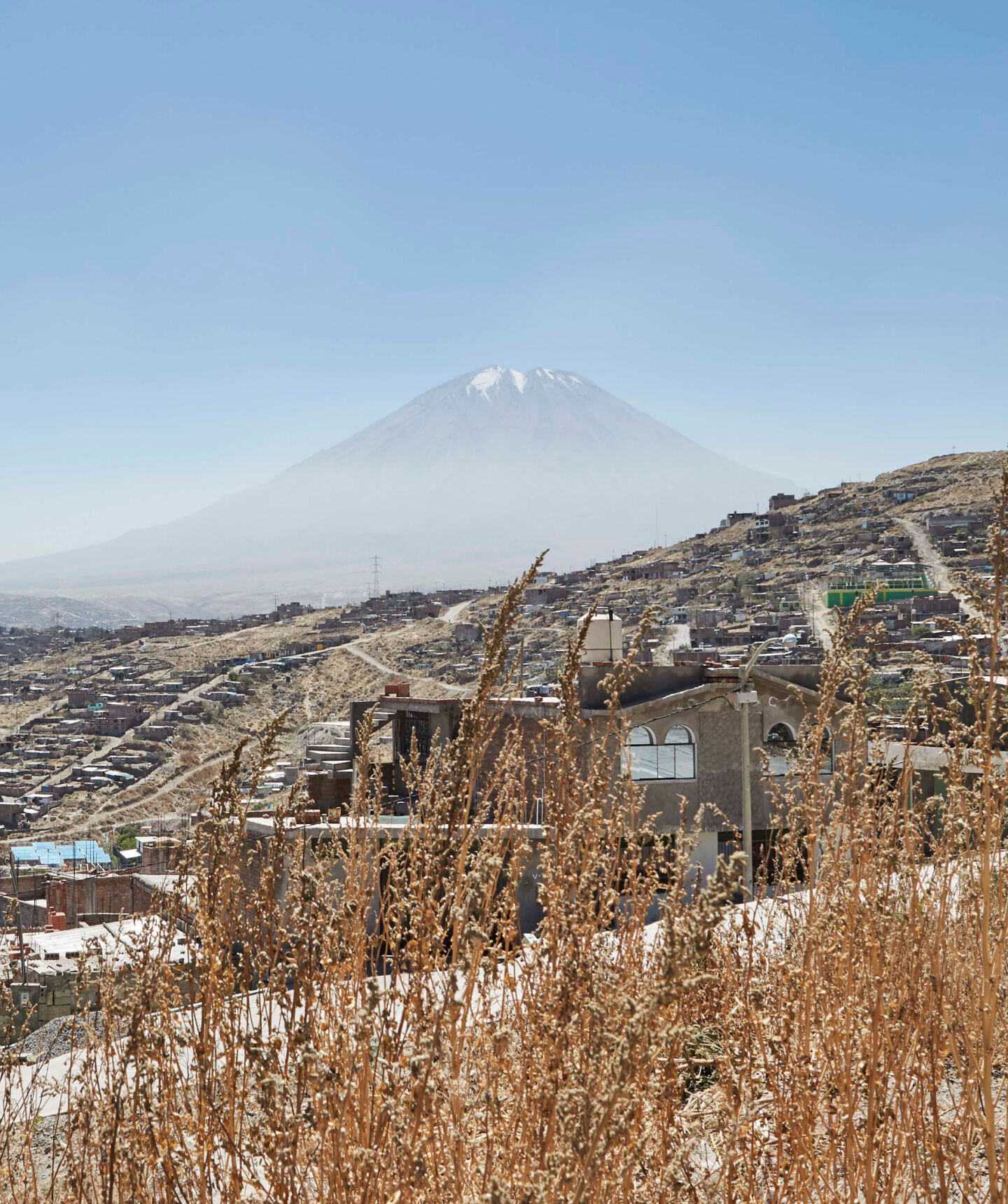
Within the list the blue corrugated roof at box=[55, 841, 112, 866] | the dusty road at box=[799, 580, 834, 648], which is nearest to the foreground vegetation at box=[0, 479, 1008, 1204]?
the blue corrugated roof at box=[55, 841, 112, 866]

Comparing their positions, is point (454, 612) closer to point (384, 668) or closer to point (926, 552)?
point (384, 668)

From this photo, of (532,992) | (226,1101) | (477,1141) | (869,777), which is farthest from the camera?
(869,777)

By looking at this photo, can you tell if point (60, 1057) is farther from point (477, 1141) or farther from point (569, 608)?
point (569, 608)

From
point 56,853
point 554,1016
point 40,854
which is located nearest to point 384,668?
point 56,853

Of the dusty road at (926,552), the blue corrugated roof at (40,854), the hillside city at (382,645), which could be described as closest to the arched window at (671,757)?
the hillside city at (382,645)

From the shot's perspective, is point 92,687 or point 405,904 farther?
point 92,687

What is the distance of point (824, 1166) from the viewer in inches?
54.7

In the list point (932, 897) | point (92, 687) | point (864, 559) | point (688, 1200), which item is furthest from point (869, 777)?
point (92, 687)

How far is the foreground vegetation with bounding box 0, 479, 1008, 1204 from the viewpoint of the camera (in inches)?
42.6

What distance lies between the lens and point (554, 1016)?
1243mm

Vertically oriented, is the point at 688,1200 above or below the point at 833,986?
below

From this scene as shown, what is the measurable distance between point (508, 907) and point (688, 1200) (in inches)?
18.8

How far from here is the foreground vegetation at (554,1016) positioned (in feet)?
3.55

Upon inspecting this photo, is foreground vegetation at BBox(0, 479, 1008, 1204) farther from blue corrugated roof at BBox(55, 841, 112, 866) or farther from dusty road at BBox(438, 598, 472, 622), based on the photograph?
dusty road at BBox(438, 598, 472, 622)
